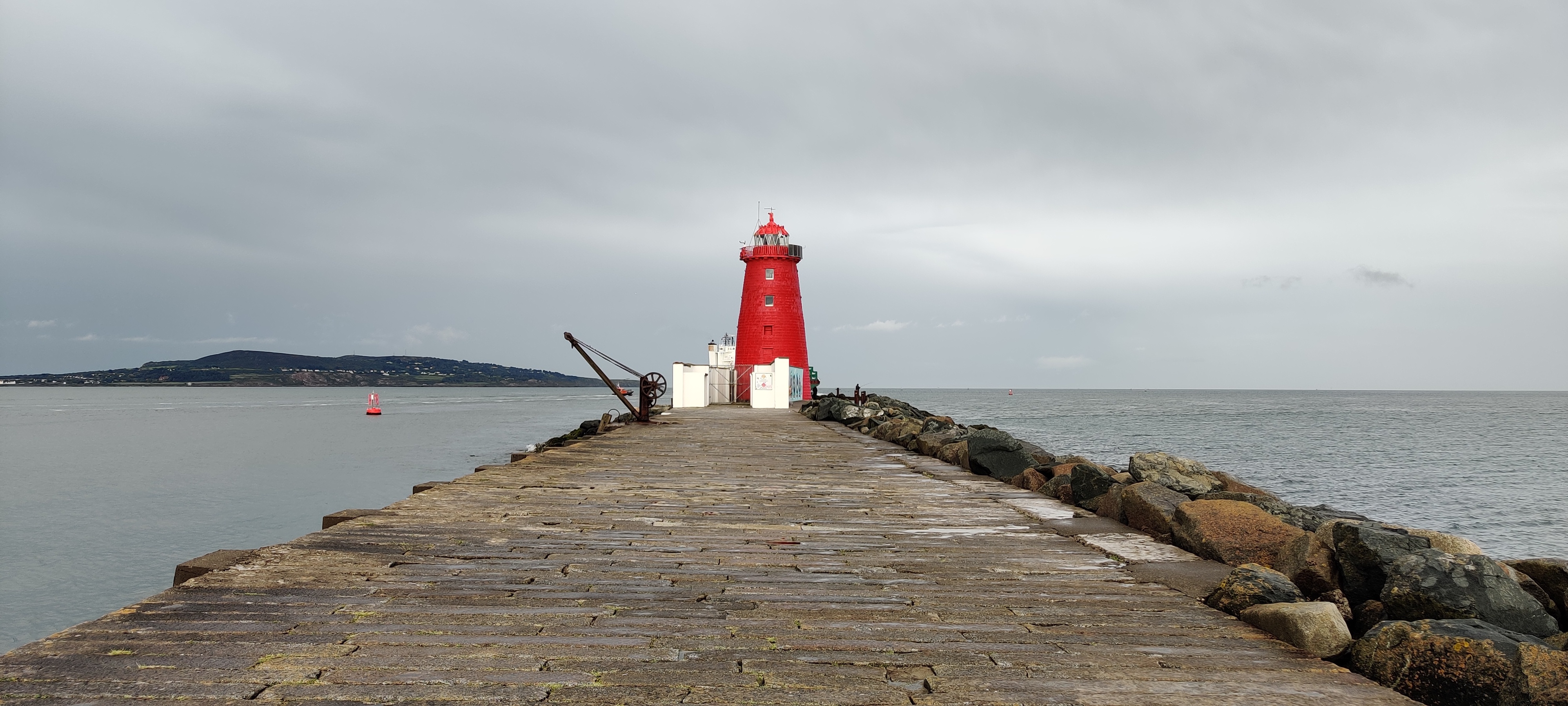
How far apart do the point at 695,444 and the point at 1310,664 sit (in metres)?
10.8

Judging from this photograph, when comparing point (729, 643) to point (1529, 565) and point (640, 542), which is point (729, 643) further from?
point (1529, 565)

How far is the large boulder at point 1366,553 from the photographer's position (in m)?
4.21

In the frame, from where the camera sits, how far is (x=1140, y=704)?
9.16 feet

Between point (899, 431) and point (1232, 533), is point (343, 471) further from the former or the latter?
point (1232, 533)

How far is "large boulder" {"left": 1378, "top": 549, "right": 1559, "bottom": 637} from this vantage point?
12.3ft

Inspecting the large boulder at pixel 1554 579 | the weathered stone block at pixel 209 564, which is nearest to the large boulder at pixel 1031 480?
the large boulder at pixel 1554 579

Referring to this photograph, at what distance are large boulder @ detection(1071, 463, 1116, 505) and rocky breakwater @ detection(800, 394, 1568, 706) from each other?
0.01m

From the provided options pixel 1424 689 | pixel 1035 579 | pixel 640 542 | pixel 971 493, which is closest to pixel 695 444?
pixel 971 493

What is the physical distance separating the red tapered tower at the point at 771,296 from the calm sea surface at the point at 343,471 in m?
9.96

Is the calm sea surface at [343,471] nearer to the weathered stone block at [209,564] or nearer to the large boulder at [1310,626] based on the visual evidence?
the weathered stone block at [209,564]

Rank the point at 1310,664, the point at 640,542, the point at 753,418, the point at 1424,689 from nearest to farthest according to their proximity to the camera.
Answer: the point at 1424,689, the point at 1310,664, the point at 640,542, the point at 753,418

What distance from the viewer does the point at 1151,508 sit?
5.89 metres

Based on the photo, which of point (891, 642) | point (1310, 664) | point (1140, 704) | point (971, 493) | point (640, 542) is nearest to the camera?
point (1140, 704)

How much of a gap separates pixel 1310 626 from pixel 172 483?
96.2ft
